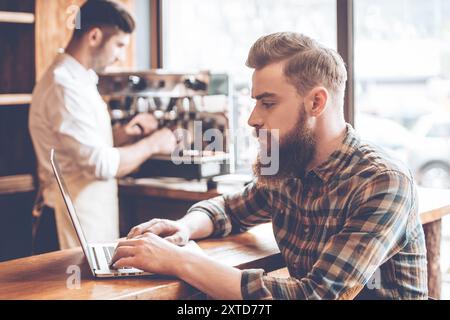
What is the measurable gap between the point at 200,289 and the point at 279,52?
70 cm

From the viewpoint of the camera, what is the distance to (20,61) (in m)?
3.92

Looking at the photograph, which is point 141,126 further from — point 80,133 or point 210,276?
point 210,276

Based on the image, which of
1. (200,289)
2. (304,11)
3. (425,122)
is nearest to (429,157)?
(425,122)

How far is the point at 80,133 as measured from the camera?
10.4ft

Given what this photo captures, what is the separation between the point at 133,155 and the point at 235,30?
117 cm

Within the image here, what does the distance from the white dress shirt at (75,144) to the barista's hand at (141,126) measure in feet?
1.03

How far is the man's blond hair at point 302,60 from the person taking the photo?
196 cm

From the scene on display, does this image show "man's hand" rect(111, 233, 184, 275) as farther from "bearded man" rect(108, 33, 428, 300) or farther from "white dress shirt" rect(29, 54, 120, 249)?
"white dress shirt" rect(29, 54, 120, 249)

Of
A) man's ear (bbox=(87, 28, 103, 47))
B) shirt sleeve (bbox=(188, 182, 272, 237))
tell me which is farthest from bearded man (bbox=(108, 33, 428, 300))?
man's ear (bbox=(87, 28, 103, 47))

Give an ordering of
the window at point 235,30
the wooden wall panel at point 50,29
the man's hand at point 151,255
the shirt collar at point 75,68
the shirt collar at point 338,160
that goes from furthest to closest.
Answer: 1. the wooden wall panel at point 50,29
2. the window at point 235,30
3. the shirt collar at point 75,68
4. the shirt collar at point 338,160
5. the man's hand at point 151,255

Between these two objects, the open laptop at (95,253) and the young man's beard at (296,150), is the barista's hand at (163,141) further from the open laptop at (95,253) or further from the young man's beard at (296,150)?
the young man's beard at (296,150)

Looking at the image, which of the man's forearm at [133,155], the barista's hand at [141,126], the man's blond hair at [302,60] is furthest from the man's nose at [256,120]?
the barista's hand at [141,126]

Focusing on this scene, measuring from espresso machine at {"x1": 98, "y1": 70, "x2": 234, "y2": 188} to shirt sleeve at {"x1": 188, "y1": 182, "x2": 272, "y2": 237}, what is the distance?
41.5 inches

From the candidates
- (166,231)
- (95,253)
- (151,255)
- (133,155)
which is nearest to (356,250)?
(151,255)
